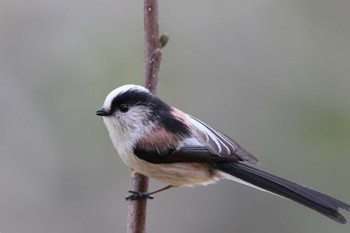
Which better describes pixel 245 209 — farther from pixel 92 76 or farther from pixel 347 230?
pixel 92 76

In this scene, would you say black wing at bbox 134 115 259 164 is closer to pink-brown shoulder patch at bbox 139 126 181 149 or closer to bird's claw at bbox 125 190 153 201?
pink-brown shoulder patch at bbox 139 126 181 149

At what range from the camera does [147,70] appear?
2436 millimetres

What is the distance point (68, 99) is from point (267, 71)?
1.10m

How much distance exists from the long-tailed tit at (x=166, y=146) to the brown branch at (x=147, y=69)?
63 mm

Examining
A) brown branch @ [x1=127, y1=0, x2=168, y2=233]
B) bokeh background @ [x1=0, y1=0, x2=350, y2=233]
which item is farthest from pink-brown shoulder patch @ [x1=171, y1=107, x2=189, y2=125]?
bokeh background @ [x1=0, y1=0, x2=350, y2=233]

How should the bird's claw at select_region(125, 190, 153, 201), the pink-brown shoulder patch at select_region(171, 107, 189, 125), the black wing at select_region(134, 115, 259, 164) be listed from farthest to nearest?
the pink-brown shoulder patch at select_region(171, 107, 189, 125)
the black wing at select_region(134, 115, 259, 164)
the bird's claw at select_region(125, 190, 153, 201)

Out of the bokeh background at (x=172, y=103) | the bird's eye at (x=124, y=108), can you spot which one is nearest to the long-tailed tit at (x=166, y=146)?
the bird's eye at (x=124, y=108)

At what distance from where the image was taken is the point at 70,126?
11.7ft

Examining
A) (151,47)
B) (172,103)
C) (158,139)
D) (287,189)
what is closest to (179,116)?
(158,139)

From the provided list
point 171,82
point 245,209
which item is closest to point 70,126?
point 171,82

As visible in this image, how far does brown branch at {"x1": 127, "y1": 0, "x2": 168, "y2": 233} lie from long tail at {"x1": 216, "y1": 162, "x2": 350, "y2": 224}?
1.01 ft

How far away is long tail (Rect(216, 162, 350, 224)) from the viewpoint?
6.89 feet

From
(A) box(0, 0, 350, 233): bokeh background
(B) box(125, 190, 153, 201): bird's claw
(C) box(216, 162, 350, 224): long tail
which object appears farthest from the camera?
(A) box(0, 0, 350, 233): bokeh background

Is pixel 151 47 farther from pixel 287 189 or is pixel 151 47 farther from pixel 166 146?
pixel 287 189
